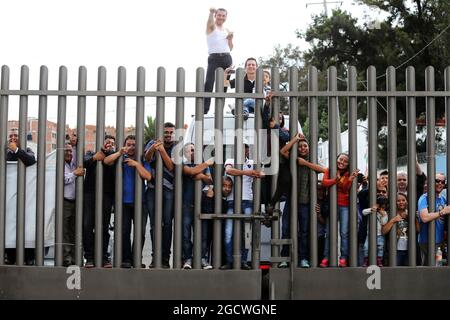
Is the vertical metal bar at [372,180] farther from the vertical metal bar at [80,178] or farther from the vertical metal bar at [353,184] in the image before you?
the vertical metal bar at [80,178]

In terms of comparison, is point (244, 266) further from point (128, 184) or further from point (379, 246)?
point (379, 246)

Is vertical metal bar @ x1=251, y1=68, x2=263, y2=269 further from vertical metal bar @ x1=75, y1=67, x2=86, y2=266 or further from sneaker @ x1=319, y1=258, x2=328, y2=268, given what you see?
vertical metal bar @ x1=75, y1=67, x2=86, y2=266

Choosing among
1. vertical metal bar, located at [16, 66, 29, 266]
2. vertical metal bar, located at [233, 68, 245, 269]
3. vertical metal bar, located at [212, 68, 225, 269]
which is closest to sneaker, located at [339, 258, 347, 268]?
vertical metal bar, located at [233, 68, 245, 269]

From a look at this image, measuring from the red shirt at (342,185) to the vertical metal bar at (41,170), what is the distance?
8.10 feet

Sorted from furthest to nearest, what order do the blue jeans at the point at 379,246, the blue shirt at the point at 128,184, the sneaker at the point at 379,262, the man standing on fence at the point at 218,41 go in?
1. the man standing on fence at the point at 218,41
2. the blue jeans at the point at 379,246
3. the sneaker at the point at 379,262
4. the blue shirt at the point at 128,184

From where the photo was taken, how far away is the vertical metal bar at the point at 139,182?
573 cm

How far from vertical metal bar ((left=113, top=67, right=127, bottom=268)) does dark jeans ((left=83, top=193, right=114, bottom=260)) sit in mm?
173

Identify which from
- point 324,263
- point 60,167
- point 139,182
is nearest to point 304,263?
point 324,263

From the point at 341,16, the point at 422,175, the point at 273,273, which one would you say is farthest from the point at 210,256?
the point at 341,16

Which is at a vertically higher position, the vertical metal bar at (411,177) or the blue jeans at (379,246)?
the vertical metal bar at (411,177)

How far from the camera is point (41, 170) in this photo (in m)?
5.74

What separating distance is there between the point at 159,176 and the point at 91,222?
2.49ft

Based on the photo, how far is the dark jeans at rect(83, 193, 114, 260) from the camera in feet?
19.3

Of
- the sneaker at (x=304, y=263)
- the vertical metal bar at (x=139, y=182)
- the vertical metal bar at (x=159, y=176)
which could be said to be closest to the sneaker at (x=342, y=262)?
the sneaker at (x=304, y=263)
